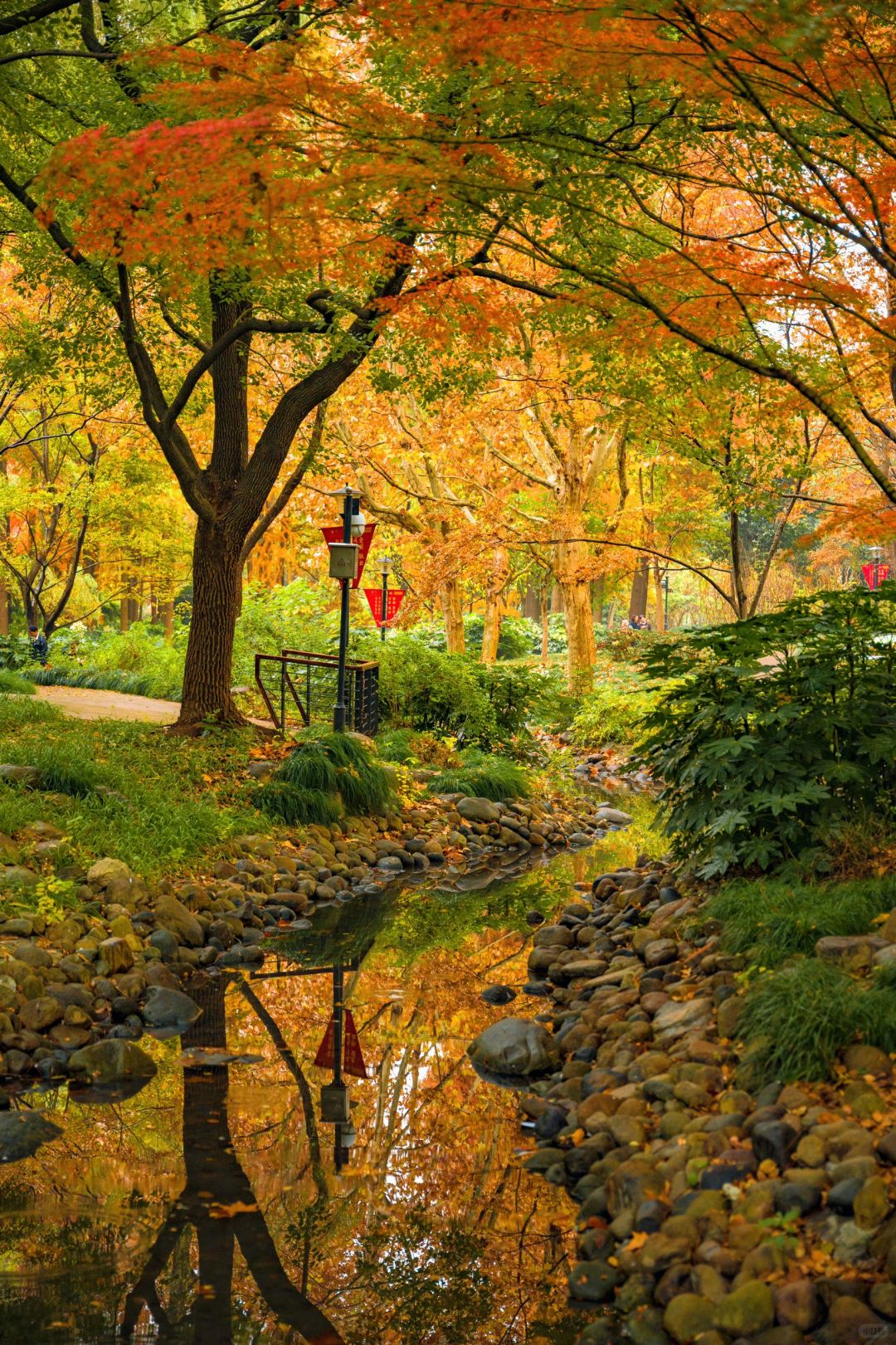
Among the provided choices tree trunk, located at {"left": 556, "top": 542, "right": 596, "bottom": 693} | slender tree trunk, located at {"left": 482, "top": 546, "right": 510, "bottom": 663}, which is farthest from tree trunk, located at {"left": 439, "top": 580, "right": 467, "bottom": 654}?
tree trunk, located at {"left": 556, "top": 542, "right": 596, "bottom": 693}

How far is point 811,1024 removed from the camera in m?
4.45

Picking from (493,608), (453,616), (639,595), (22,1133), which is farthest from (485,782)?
(639,595)

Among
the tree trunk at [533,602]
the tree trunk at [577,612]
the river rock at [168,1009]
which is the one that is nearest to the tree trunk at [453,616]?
the tree trunk at [577,612]

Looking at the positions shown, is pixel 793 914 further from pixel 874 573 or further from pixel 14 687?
pixel 874 573

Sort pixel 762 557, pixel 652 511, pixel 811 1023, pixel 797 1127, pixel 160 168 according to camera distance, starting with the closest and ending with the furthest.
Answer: pixel 797 1127 → pixel 811 1023 → pixel 160 168 → pixel 652 511 → pixel 762 557

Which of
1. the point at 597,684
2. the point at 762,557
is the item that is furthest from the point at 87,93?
the point at 762,557

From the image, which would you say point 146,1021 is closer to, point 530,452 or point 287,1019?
point 287,1019

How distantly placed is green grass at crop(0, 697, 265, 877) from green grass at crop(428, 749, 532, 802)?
2.22 metres

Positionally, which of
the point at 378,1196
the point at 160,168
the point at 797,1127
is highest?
the point at 160,168

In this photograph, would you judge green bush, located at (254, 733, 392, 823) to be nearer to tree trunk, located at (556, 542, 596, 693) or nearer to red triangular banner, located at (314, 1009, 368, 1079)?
red triangular banner, located at (314, 1009, 368, 1079)

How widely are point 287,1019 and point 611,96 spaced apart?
204 inches

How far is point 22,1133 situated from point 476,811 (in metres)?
7.29

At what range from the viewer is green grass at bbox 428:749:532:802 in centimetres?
1252

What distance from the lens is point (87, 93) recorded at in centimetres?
956
